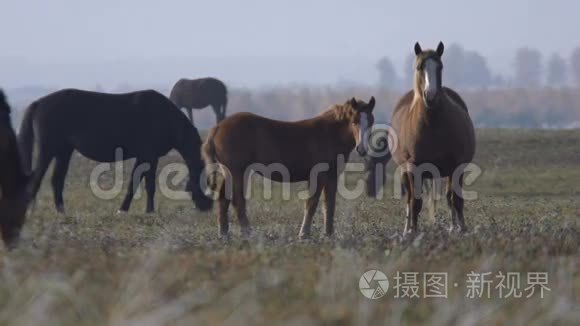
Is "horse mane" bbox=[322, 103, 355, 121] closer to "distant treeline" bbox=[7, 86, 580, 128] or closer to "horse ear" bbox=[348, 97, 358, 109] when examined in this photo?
"horse ear" bbox=[348, 97, 358, 109]

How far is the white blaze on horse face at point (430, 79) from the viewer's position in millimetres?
12164

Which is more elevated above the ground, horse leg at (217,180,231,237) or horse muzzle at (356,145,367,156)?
horse muzzle at (356,145,367,156)

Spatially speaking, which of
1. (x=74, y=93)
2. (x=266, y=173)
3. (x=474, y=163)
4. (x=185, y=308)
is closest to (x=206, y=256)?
(x=185, y=308)

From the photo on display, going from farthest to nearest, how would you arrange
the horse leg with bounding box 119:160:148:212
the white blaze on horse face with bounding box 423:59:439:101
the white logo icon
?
the horse leg with bounding box 119:160:148:212, the white blaze on horse face with bounding box 423:59:439:101, the white logo icon

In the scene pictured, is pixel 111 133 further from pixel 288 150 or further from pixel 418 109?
pixel 418 109

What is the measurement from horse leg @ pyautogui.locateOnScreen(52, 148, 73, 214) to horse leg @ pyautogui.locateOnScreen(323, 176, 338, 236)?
6324mm

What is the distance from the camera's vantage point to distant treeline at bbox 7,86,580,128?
4523 inches

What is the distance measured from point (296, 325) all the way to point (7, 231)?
18.6 ft

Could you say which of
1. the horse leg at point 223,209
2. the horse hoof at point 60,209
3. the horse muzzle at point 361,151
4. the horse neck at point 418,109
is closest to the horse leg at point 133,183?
the horse hoof at point 60,209

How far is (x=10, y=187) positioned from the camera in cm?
1066

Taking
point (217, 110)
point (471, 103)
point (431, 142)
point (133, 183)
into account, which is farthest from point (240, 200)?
point (471, 103)

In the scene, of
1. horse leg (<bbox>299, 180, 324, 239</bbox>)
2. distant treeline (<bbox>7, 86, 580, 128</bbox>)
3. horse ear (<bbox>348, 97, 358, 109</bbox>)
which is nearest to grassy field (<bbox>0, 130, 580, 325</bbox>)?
horse leg (<bbox>299, 180, 324, 239</bbox>)

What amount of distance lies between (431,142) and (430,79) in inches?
37.1

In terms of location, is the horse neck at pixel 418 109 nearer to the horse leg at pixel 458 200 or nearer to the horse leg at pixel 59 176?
the horse leg at pixel 458 200
